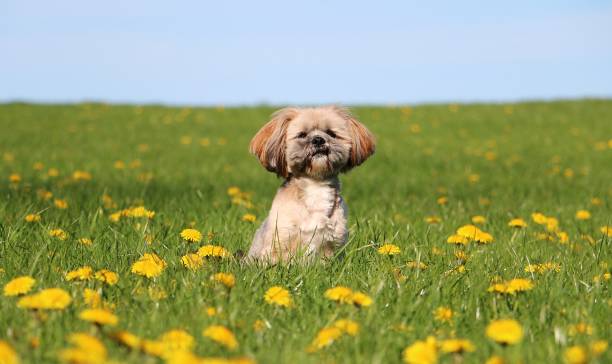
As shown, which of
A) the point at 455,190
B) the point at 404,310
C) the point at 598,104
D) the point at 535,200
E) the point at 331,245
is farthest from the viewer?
the point at 598,104

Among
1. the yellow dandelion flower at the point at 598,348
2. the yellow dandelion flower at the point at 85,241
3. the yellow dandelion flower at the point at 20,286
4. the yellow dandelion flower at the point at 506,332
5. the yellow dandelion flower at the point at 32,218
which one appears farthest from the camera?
the yellow dandelion flower at the point at 32,218

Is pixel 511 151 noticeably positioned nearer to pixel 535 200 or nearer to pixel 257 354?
pixel 535 200

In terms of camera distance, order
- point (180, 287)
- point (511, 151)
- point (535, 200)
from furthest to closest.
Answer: point (511, 151) → point (535, 200) → point (180, 287)

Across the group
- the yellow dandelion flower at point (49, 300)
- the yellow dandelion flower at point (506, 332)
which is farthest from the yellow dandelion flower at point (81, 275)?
the yellow dandelion flower at point (506, 332)

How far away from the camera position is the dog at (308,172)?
4969 millimetres

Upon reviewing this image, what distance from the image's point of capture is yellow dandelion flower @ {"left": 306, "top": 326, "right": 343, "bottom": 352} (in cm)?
309

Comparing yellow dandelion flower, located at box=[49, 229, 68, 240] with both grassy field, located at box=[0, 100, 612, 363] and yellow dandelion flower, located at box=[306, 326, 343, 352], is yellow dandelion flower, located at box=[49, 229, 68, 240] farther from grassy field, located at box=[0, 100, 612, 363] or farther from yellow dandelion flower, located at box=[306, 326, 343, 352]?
yellow dandelion flower, located at box=[306, 326, 343, 352]

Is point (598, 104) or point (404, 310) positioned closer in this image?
point (404, 310)

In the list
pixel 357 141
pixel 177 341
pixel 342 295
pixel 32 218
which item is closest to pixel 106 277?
pixel 177 341

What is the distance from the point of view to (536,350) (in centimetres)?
323

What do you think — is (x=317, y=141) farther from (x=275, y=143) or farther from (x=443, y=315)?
(x=443, y=315)

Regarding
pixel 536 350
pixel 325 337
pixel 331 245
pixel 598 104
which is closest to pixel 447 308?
pixel 536 350

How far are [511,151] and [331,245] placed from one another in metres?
13.2

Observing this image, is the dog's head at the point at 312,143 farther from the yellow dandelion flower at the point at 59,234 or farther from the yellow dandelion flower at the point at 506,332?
the yellow dandelion flower at the point at 506,332
